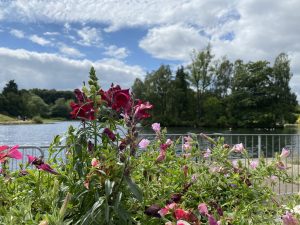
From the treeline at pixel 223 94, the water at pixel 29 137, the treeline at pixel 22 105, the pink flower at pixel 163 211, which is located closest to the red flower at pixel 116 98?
the water at pixel 29 137

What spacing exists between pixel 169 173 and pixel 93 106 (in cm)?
58

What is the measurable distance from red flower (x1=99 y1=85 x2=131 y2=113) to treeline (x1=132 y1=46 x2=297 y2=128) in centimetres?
6197

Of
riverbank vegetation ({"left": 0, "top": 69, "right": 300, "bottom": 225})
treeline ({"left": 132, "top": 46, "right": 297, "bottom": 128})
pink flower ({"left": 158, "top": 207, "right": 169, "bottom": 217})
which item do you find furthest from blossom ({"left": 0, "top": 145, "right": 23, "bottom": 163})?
treeline ({"left": 132, "top": 46, "right": 297, "bottom": 128})

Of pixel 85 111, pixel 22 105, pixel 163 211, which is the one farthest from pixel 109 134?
pixel 22 105

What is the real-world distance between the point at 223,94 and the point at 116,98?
230 ft

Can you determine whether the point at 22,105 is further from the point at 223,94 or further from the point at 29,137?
the point at 29,137

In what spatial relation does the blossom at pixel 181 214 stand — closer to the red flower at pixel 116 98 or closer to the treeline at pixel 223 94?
the red flower at pixel 116 98

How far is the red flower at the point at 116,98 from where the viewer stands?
1.53 m

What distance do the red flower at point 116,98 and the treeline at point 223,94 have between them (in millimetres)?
61972

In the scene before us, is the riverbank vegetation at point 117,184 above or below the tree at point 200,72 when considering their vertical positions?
below

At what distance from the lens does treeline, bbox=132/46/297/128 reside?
6525 centimetres

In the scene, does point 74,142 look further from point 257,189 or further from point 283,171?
point 283,171

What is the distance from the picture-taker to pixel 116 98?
1.53 metres

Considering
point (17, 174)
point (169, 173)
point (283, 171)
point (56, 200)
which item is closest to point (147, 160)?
point (169, 173)
